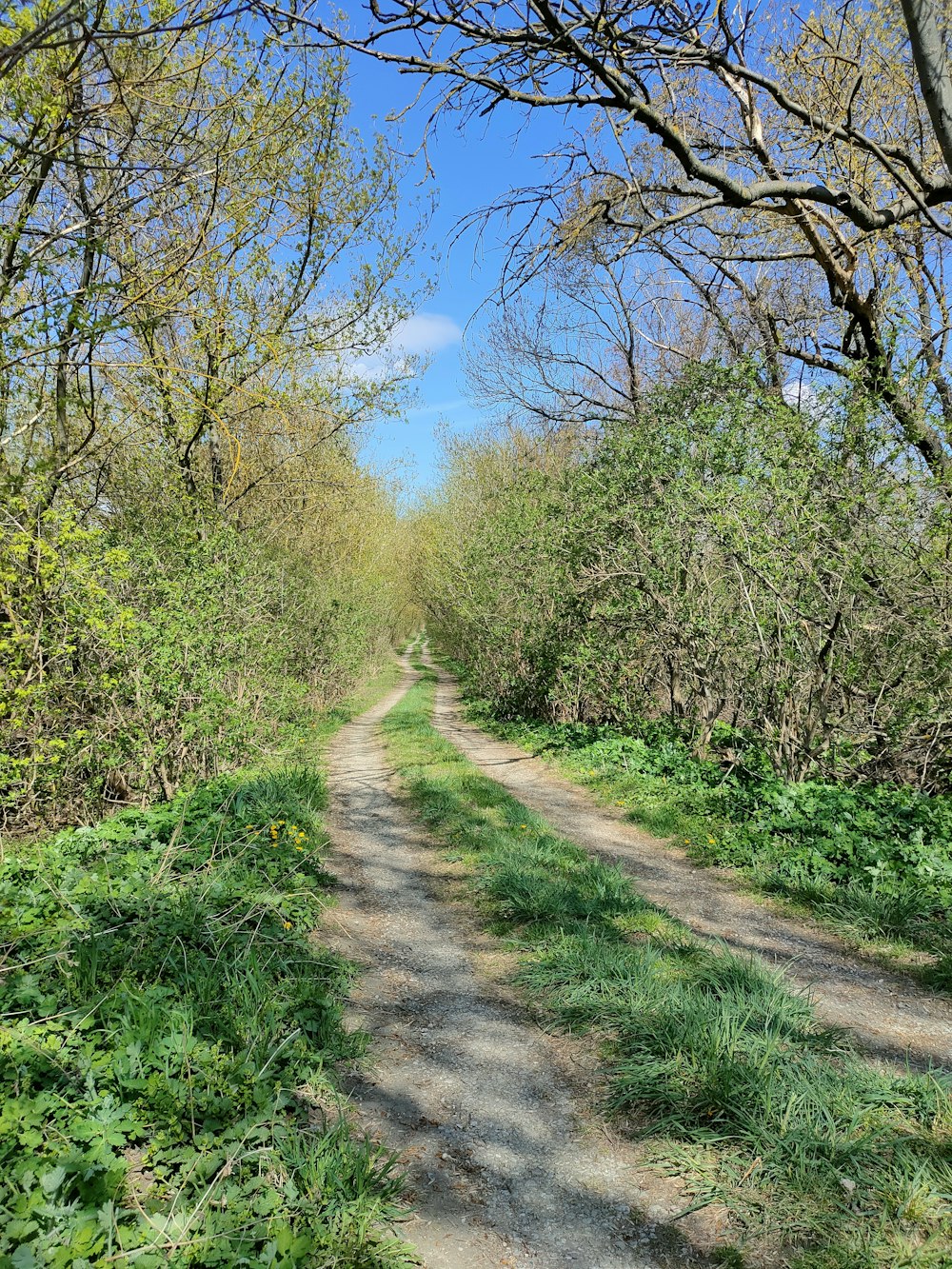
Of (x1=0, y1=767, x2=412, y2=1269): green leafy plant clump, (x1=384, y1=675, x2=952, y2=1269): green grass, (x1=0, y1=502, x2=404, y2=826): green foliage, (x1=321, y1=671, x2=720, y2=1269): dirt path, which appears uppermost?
(x1=0, y1=502, x2=404, y2=826): green foliage

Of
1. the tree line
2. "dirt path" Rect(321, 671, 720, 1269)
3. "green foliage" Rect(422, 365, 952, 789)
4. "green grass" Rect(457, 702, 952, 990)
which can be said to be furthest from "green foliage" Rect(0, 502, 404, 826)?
"green foliage" Rect(422, 365, 952, 789)

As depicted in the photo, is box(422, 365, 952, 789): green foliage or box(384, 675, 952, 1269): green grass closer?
box(384, 675, 952, 1269): green grass

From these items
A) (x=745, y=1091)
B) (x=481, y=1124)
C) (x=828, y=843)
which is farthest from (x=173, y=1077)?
(x=828, y=843)

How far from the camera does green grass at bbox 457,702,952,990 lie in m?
4.86

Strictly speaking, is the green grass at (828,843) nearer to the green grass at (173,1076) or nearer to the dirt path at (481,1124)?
the dirt path at (481,1124)

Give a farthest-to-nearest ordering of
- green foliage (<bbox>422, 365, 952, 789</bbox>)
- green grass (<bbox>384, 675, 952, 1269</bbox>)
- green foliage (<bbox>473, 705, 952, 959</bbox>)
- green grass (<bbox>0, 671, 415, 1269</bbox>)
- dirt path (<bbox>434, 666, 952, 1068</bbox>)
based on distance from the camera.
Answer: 1. green foliage (<bbox>422, 365, 952, 789</bbox>)
2. green foliage (<bbox>473, 705, 952, 959</bbox>)
3. dirt path (<bbox>434, 666, 952, 1068</bbox>)
4. green grass (<bbox>384, 675, 952, 1269</bbox>)
5. green grass (<bbox>0, 671, 415, 1269</bbox>)

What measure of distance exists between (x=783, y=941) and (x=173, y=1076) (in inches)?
154

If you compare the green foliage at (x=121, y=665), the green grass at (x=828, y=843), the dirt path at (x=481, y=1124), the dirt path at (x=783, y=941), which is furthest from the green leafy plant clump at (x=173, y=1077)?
the green grass at (x=828, y=843)

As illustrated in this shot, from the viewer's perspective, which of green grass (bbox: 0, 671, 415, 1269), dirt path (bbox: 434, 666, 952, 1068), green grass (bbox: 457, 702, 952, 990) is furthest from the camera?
green grass (bbox: 457, 702, 952, 990)

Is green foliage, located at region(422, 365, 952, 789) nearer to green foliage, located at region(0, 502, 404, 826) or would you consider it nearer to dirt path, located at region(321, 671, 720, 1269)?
dirt path, located at region(321, 671, 720, 1269)

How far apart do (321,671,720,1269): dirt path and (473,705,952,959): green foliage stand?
269 centimetres

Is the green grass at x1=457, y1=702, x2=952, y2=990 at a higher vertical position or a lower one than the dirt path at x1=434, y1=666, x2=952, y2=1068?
higher

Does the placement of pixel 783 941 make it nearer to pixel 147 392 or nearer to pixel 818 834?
pixel 818 834

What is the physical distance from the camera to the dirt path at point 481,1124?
2.49m
